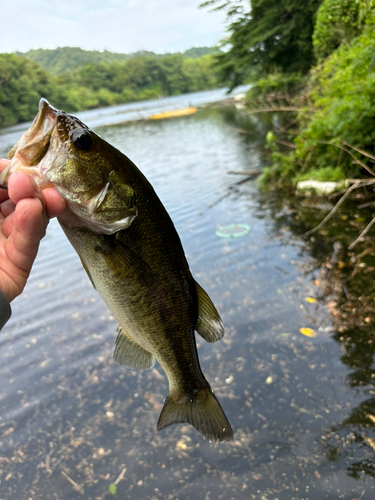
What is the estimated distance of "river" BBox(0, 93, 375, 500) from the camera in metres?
3.66

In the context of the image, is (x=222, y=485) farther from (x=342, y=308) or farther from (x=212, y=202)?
(x=212, y=202)

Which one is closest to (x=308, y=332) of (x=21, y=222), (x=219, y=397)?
(x=219, y=397)

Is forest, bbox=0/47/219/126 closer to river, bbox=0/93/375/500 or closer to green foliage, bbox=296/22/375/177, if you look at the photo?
green foliage, bbox=296/22/375/177

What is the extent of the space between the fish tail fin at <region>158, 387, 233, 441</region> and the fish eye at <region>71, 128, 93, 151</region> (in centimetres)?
150

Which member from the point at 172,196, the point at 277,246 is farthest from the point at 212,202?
the point at 277,246

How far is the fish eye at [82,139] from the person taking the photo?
1497mm

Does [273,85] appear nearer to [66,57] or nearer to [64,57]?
[66,57]

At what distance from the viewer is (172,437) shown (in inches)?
167

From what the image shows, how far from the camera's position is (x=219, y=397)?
15.2 ft

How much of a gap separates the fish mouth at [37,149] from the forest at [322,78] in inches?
252

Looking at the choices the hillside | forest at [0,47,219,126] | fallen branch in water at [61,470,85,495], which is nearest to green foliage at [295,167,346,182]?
fallen branch in water at [61,470,85,495]

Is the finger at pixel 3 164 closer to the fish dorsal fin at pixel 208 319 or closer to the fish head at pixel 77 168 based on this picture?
the fish head at pixel 77 168

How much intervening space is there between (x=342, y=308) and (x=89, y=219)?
5087 mm

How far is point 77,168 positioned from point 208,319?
1.05 meters
